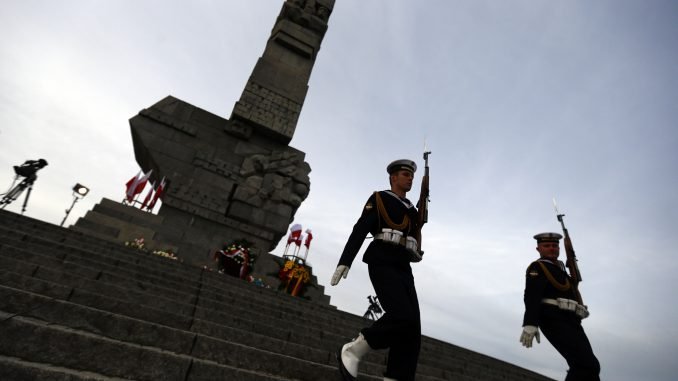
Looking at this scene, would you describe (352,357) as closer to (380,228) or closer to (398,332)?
(398,332)

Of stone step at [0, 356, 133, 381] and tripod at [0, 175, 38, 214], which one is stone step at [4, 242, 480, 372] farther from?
tripod at [0, 175, 38, 214]

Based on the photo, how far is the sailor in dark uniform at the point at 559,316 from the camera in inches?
137

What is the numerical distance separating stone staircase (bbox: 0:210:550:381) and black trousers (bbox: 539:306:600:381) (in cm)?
157

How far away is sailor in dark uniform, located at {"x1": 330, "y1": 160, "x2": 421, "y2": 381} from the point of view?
2734mm

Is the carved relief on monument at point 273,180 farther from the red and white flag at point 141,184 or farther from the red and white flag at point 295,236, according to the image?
the red and white flag at point 141,184

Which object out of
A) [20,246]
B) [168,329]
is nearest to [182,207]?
[20,246]

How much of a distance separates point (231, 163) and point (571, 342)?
11308 mm

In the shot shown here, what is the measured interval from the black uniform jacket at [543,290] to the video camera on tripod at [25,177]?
13020 millimetres

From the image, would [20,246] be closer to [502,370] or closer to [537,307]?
[537,307]

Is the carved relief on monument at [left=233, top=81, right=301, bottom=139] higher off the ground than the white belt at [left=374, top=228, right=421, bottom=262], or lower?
higher

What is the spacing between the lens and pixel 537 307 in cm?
387

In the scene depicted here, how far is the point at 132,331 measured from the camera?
104 inches

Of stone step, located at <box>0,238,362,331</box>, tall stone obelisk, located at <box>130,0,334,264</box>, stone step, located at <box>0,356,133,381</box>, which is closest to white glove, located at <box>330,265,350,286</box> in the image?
stone step, located at <box>0,356,133,381</box>

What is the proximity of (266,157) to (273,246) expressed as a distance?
339 centimetres
